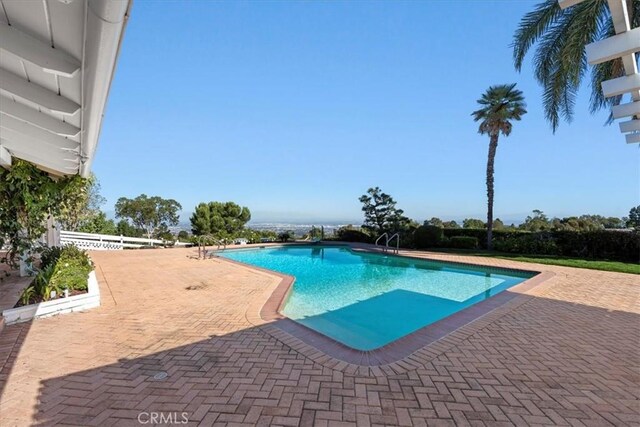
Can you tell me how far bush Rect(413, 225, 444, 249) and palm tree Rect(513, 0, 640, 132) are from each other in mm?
7456

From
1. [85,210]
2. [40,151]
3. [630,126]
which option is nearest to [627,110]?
[630,126]

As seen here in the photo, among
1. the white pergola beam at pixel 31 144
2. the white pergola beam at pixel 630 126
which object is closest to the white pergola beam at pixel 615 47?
the white pergola beam at pixel 630 126

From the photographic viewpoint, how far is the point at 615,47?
2832 mm

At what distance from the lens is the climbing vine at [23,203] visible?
4770 mm

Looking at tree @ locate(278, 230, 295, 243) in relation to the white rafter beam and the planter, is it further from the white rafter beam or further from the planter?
the white rafter beam

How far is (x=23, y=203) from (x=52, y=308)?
1.88 metres

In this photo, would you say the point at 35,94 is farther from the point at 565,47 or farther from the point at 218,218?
the point at 218,218

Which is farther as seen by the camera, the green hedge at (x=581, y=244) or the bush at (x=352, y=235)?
the bush at (x=352, y=235)

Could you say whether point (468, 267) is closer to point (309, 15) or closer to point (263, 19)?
point (309, 15)

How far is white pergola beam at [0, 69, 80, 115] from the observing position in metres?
2.26

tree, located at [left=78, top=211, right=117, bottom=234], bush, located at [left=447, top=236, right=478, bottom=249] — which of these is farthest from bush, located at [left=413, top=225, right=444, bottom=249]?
tree, located at [left=78, top=211, right=117, bottom=234]

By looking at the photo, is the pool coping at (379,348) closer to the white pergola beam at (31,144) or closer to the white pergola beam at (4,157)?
the white pergola beam at (31,144)

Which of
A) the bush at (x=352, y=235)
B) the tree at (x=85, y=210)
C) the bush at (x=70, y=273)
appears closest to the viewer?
the bush at (x=70, y=273)

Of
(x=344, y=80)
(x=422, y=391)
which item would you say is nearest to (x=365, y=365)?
(x=422, y=391)
